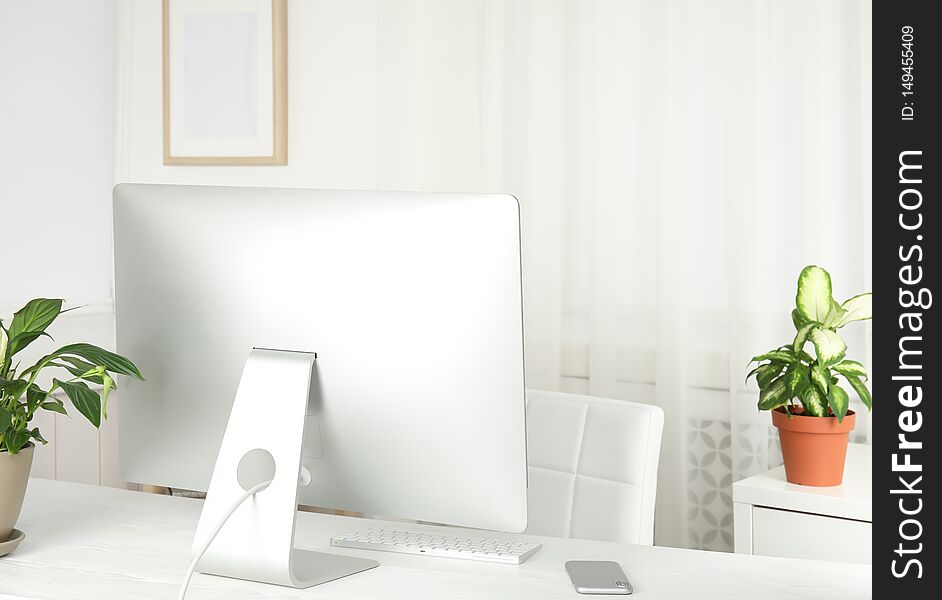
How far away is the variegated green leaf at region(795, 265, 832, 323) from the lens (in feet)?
6.51

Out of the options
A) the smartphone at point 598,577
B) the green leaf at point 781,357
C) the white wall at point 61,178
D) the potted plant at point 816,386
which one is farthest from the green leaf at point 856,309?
the white wall at point 61,178

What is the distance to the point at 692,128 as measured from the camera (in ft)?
7.74

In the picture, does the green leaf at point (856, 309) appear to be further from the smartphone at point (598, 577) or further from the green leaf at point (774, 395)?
the smartphone at point (598, 577)

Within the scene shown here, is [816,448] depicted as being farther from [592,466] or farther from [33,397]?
[33,397]

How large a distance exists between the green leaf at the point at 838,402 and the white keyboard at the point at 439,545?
0.80 m

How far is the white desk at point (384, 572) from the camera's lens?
121cm

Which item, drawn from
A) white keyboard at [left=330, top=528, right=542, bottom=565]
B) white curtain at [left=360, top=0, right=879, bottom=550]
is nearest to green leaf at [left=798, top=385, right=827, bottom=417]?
white curtain at [left=360, top=0, right=879, bottom=550]

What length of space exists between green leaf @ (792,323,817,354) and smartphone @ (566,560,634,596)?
837 millimetres

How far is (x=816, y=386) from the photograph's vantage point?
6.45 ft

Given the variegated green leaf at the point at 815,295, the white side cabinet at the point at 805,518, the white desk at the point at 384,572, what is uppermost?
the variegated green leaf at the point at 815,295

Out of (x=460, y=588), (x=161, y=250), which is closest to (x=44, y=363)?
(x=161, y=250)

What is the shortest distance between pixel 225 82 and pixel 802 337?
1811mm
